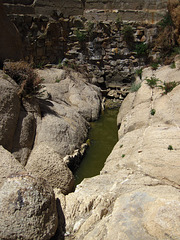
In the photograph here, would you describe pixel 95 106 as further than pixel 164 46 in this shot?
No

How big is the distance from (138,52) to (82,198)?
8.73 m

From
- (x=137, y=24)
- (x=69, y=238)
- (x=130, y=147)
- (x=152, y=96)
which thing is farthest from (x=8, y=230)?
(x=137, y=24)

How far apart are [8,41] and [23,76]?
1377 millimetres

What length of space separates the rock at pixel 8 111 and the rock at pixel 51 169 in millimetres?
832

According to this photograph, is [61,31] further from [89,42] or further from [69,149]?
[69,149]

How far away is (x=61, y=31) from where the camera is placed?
11211mm

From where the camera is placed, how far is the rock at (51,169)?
4168 mm

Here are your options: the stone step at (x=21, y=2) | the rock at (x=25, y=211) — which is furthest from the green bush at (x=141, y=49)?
the rock at (x=25, y=211)

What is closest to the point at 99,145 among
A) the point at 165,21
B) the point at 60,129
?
the point at 60,129

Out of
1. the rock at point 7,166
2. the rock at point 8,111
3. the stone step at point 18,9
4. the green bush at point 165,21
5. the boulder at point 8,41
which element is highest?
the stone step at point 18,9

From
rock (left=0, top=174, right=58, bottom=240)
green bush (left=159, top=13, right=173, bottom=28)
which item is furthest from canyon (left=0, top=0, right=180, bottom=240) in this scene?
green bush (left=159, top=13, right=173, bottom=28)

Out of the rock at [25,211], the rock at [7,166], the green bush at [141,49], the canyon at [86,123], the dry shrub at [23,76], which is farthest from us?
the green bush at [141,49]

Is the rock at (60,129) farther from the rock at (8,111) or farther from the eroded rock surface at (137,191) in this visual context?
the eroded rock surface at (137,191)

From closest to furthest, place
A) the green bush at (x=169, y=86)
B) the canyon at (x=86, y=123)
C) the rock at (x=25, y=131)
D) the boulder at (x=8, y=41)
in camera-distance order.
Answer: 1. the canyon at (x=86, y=123)
2. the rock at (x=25, y=131)
3. the boulder at (x=8, y=41)
4. the green bush at (x=169, y=86)
